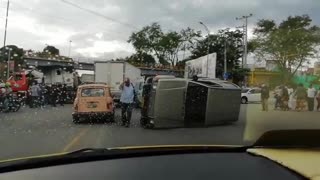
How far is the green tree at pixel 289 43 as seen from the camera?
3012 millimetres

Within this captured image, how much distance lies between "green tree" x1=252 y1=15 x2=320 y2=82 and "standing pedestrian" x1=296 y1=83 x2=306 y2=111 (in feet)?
0.37

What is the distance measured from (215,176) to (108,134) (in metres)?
11.1

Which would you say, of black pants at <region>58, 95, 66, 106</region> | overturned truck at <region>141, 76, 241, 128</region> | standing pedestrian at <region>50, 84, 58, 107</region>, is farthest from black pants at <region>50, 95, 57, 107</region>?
overturned truck at <region>141, 76, 241, 128</region>

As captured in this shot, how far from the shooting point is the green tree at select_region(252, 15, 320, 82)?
9.88 feet

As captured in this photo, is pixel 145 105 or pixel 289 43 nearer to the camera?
pixel 289 43

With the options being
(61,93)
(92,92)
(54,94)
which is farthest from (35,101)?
(92,92)

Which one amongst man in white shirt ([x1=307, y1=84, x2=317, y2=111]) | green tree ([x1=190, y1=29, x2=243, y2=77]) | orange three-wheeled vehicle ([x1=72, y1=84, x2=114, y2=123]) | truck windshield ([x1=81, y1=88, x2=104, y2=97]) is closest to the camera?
man in white shirt ([x1=307, y1=84, x2=317, y2=111])

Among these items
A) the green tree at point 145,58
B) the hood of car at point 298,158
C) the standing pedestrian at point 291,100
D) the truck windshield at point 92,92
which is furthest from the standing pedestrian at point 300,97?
the truck windshield at point 92,92

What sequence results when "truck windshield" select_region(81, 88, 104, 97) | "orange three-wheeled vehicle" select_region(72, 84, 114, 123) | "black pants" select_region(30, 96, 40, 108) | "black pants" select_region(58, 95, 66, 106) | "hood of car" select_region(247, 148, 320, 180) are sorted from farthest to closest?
"black pants" select_region(58, 95, 66, 106) → "black pants" select_region(30, 96, 40, 108) → "truck windshield" select_region(81, 88, 104, 97) → "orange three-wheeled vehicle" select_region(72, 84, 114, 123) → "hood of car" select_region(247, 148, 320, 180)

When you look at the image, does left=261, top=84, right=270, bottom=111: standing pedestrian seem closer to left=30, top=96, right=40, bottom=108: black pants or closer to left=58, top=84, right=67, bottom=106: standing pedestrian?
left=30, top=96, right=40, bottom=108: black pants

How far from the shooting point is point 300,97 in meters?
3.34

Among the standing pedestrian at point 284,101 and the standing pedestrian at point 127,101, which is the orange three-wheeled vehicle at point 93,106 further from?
the standing pedestrian at point 284,101

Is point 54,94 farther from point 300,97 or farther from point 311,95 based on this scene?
point 311,95

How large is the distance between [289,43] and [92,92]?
52.6 feet
